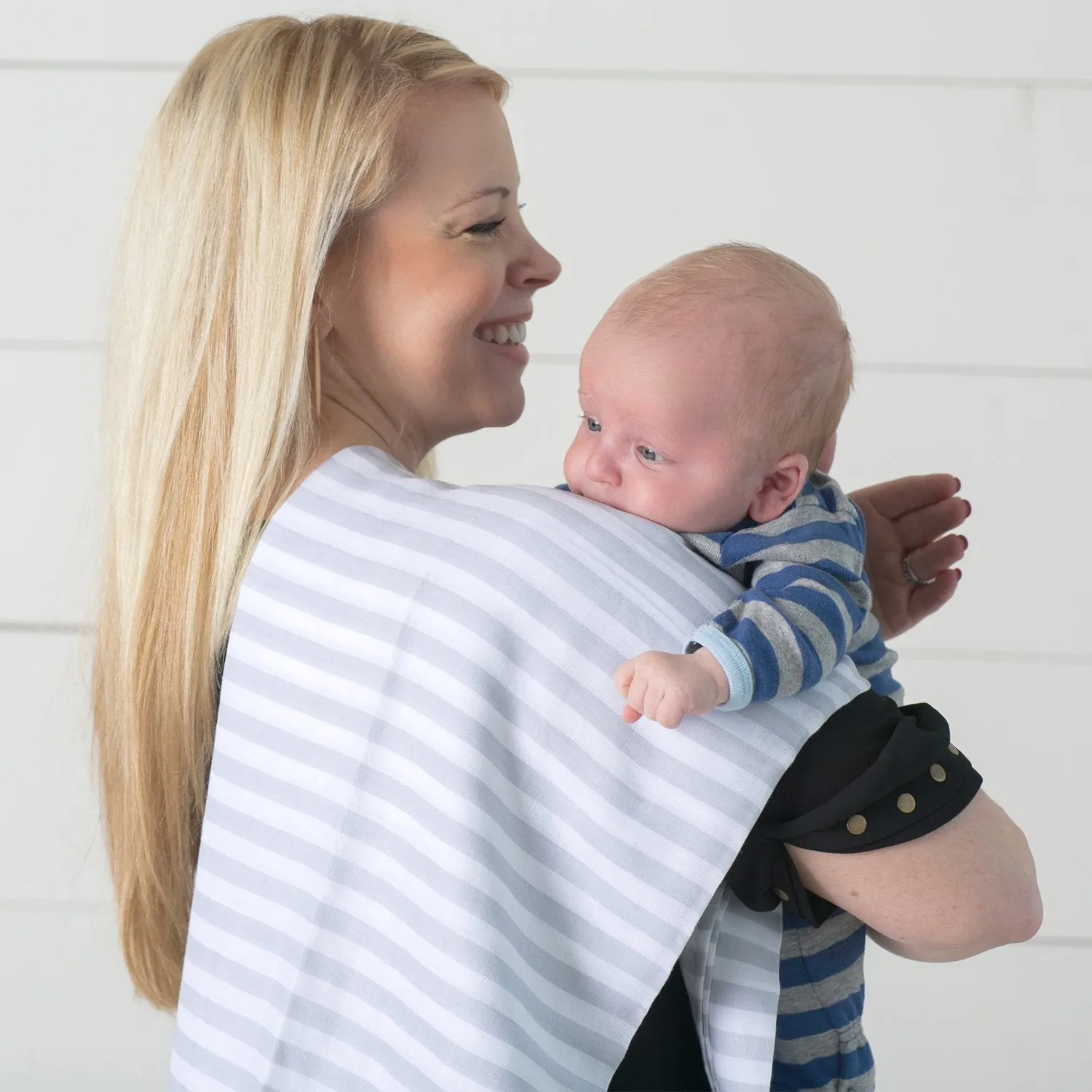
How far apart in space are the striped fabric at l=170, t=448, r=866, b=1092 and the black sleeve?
2cm

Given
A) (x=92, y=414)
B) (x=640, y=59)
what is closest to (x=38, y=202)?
(x=92, y=414)

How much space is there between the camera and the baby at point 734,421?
93cm

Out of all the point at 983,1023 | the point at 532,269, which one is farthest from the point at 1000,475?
the point at 532,269

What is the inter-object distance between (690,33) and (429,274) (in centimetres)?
119

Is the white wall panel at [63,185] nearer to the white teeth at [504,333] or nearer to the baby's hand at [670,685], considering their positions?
the white teeth at [504,333]

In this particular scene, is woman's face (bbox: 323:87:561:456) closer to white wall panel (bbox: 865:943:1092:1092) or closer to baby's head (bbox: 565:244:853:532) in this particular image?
baby's head (bbox: 565:244:853:532)

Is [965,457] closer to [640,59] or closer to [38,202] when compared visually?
[640,59]

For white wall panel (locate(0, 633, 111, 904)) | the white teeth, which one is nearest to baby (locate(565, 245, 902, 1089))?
the white teeth

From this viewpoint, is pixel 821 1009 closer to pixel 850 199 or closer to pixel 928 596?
pixel 928 596

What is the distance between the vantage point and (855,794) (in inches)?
32.4

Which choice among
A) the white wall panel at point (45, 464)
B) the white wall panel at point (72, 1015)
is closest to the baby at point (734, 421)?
the white wall panel at point (45, 464)

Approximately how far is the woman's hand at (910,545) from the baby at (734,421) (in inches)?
8.9

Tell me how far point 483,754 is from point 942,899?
0.32 m

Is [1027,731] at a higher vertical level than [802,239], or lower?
lower
